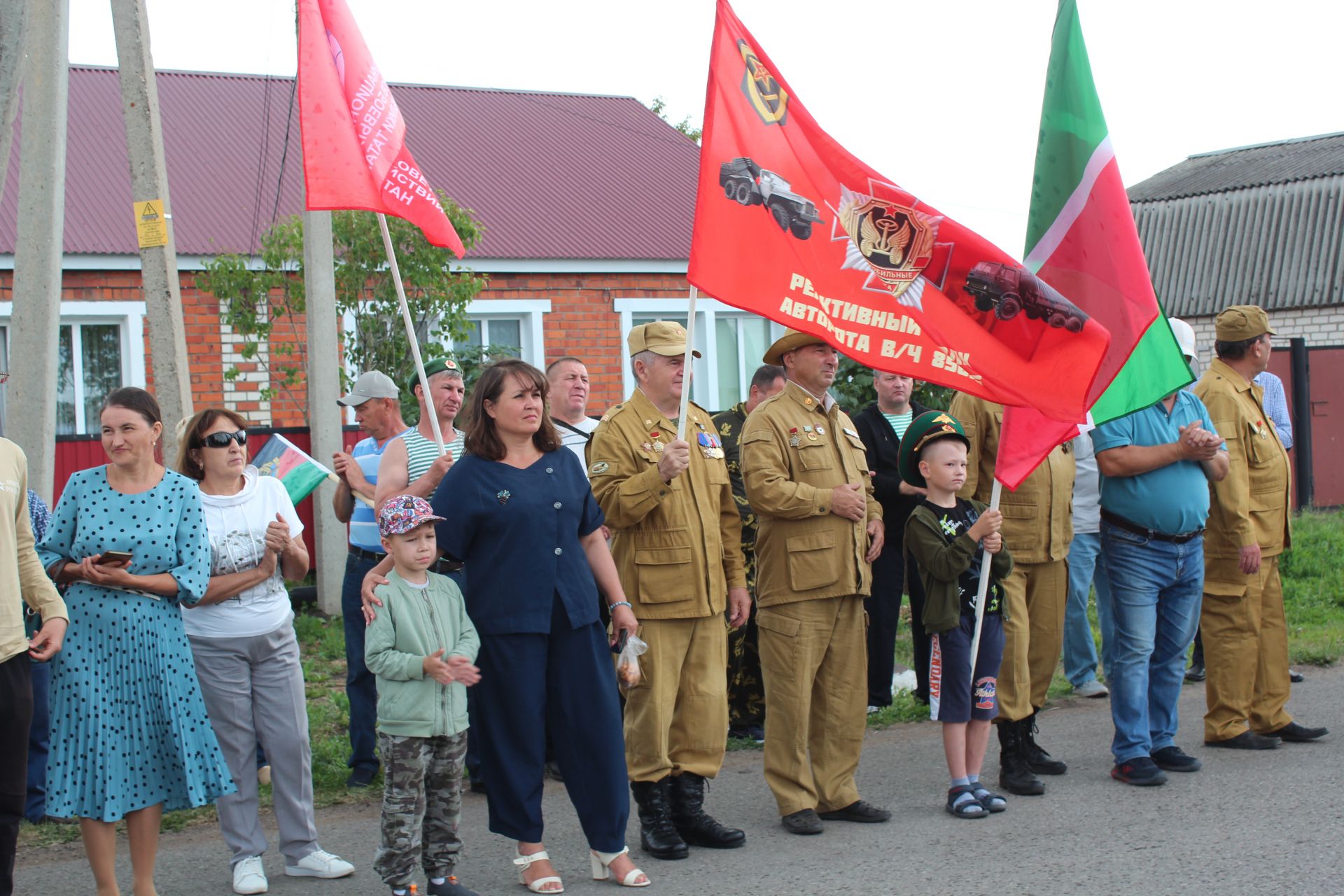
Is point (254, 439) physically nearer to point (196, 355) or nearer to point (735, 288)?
point (196, 355)

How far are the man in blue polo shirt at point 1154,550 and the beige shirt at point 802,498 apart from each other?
138 cm

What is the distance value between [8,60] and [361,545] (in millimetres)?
2642

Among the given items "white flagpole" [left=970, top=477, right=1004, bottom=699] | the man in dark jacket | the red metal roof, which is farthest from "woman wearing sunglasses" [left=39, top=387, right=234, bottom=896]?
the red metal roof

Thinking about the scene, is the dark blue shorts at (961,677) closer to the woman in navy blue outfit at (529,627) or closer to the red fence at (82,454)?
the woman in navy blue outfit at (529,627)

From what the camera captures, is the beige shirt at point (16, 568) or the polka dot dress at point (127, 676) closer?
the beige shirt at point (16, 568)

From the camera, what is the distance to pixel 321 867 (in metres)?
5.47

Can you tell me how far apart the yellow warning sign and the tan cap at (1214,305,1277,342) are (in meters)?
5.51

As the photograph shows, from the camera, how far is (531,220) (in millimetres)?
15992

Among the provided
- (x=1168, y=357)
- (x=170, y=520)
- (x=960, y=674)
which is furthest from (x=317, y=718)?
(x=1168, y=357)

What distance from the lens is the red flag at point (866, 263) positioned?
5.53m

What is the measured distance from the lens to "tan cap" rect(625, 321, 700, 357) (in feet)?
19.5

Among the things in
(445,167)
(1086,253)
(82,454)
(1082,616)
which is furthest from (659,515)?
(445,167)

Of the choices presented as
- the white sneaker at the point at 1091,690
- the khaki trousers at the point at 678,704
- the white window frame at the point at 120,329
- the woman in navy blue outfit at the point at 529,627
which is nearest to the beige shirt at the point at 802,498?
the khaki trousers at the point at 678,704

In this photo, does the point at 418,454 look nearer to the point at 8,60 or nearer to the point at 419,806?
the point at 419,806
